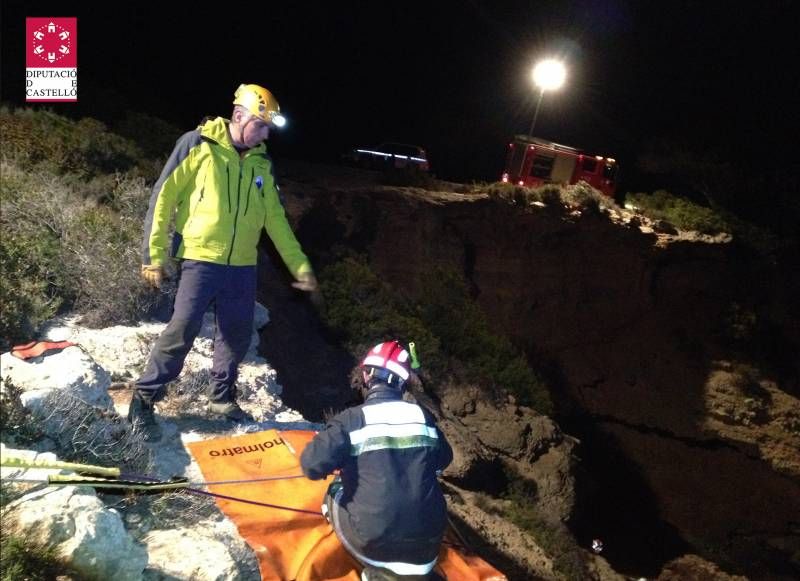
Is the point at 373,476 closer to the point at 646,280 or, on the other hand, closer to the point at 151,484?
the point at 151,484

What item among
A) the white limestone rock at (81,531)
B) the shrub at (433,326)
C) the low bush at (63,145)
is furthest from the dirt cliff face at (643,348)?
the white limestone rock at (81,531)

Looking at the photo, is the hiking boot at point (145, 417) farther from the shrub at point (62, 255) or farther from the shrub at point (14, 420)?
the shrub at point (62, 255)

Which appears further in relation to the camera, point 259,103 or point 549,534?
point 549,534

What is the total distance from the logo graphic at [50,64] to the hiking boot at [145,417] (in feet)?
20.8

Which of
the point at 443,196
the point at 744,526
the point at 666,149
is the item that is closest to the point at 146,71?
the point at 443,196

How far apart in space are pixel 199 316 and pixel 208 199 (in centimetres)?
80

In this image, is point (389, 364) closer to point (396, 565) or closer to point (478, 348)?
point (396, 565)

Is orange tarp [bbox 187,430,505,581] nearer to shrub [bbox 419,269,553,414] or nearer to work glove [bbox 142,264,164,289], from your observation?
work glove [bbox 142,264,164,289]

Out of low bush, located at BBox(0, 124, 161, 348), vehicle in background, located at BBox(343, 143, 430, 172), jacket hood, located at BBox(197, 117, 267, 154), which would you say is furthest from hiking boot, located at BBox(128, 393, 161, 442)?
vehicle in background, located at BBox(343, 143, 430, 172)

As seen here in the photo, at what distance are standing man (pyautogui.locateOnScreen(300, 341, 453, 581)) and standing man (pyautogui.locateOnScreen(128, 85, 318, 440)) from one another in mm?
1456

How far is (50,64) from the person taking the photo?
8.73m

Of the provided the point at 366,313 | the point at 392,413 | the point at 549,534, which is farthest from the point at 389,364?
the point at 366,313

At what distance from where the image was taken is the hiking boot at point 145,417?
4184 mm

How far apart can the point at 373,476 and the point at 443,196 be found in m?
10.3
